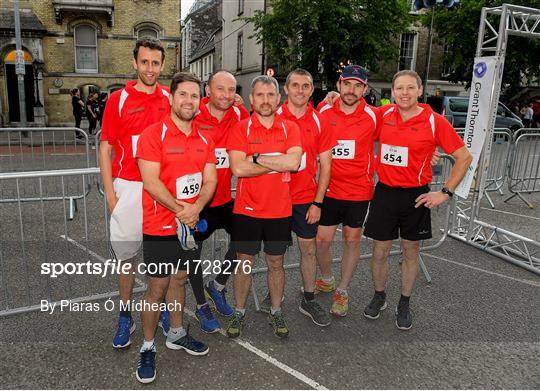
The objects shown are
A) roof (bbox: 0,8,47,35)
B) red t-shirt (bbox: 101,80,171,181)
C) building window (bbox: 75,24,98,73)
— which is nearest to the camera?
red t-shirt (bbox: 101,80,171,181)

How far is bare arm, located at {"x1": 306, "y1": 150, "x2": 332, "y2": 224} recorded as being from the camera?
3894 millimetres

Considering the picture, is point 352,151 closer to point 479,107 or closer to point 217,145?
point 217,145

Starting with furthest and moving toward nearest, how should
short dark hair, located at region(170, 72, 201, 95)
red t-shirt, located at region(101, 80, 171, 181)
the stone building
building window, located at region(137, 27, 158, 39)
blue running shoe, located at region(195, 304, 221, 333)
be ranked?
building window, located at region(137, 27, 158, 39) → the stone building → blue running shoe, located at region(195, 304, 221, 333) → red t-shirt, located at region(101, 80, 171, 181) → short dark hair, located at region(170, 72, 201, 95)

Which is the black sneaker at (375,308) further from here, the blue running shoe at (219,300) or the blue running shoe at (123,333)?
the blue running shoe at (123,333)

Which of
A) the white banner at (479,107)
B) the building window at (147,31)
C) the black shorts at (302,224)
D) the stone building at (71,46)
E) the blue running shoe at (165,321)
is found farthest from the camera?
the building window at (147,31)

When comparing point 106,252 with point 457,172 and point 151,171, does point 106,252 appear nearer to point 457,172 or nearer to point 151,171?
point 151,171

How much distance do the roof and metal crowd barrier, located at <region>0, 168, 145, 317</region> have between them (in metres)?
15.8

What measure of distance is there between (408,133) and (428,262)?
235 centimetres

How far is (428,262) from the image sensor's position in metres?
5.66

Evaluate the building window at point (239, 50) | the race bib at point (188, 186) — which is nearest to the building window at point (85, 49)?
the building window at point (239, 50)

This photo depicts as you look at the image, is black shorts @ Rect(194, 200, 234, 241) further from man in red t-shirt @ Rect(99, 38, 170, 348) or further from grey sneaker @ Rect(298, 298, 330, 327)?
grey sneaker @ Rect(298, 298, 330, 327)

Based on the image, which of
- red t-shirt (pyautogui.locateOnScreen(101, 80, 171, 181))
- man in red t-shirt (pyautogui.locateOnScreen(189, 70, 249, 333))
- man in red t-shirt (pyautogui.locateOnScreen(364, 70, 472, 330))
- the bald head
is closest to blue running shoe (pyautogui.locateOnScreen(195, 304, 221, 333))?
man in red t-shirt (pyautogui.locateOnScreen(189, 70, 249, 333))

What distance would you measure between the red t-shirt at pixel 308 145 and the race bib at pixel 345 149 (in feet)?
0.38

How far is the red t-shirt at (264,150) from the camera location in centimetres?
356
